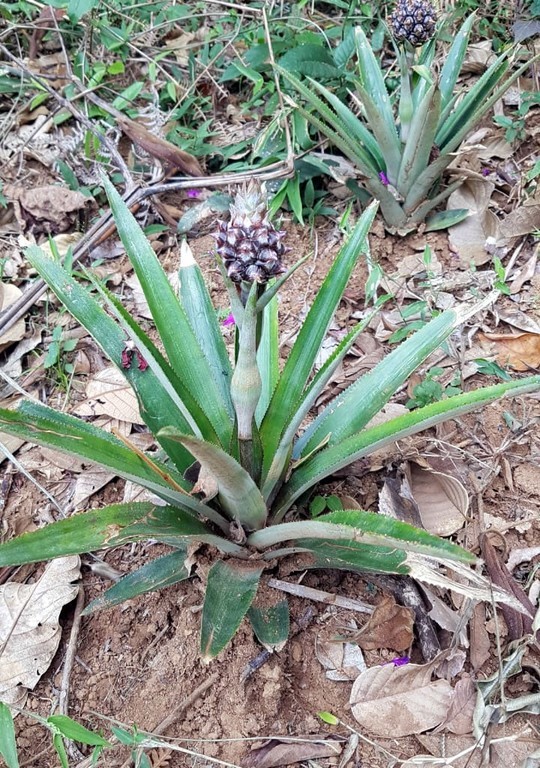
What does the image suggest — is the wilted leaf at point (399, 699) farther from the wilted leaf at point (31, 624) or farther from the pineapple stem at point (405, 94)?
the pineapple stem at point (405, 94)

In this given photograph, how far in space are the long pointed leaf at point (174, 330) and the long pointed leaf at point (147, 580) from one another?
340 millimetres

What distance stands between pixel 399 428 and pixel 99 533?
0.69 m

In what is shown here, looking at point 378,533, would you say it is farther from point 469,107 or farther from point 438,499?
point 469,107

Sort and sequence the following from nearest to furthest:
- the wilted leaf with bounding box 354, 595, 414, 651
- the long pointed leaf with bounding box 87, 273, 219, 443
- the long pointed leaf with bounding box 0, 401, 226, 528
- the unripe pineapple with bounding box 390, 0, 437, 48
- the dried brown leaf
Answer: the long pointed leaf with bounding box 0, 401, 226, 528
the long pointed leaf with bounding box 87, 273, 219, 443
the wilted leaf with bounding box 354, 595, 414, 651
the unripe pineapple with bounding box 390, 0, 437, 48
the dried brown leaf

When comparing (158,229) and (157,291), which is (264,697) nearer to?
(157,291)

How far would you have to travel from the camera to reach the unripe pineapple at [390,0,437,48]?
2.38 m

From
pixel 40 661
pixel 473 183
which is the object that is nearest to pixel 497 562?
pixel 40 661

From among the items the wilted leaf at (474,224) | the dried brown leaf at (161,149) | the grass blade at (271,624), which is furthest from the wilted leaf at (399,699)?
the dried brown leaf at (161,149)

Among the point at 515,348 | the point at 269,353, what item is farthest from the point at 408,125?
the point at 269,353

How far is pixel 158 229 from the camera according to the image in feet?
9.52

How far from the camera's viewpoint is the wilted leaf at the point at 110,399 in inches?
89.2

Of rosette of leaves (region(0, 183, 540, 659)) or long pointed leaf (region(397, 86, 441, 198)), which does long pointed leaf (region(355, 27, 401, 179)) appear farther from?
rosette of leaves (region(0, 183, 540, 659))

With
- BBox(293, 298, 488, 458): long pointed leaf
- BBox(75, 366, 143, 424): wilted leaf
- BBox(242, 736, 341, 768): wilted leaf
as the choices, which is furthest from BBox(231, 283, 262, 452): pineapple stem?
BBox(75, 366, 143, 424): wilted leaf

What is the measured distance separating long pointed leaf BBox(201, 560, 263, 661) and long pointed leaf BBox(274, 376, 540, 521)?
0.78 ft
